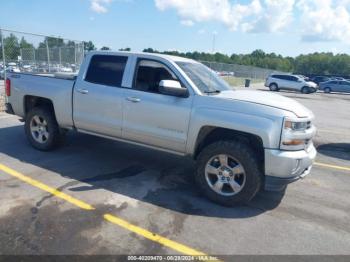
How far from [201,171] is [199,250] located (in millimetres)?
1361

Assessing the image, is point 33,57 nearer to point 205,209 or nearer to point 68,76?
point 68,76

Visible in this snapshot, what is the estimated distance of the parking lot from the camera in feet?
11.4

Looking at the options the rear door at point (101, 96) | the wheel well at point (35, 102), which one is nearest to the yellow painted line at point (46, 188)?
the rear door at point (101, 96)

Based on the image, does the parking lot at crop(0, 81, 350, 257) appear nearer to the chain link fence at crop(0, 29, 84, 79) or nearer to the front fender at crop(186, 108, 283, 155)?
the front fender at crop(186, 108, 283, 155)

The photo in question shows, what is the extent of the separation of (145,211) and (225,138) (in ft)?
4.79

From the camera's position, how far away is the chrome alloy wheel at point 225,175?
4.40m

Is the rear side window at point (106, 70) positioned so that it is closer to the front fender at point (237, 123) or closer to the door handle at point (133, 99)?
the door handle at point (133, 99)

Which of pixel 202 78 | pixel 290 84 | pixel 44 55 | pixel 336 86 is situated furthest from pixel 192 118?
pixel 336 86

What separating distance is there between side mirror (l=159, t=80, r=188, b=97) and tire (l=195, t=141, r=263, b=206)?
826 millimetres

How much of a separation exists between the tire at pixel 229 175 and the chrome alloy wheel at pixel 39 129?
10.6 ft

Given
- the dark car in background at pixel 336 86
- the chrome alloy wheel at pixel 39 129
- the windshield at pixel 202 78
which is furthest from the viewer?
the dark car in background at pixel 336 86

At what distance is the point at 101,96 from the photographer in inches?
211

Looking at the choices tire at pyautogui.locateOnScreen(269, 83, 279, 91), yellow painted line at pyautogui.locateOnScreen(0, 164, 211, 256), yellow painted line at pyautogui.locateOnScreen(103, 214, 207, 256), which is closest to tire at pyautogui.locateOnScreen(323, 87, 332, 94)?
tire at pyautogui.locateOnScreen(269, 83, 279, 91)

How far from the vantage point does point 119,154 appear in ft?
21.1
